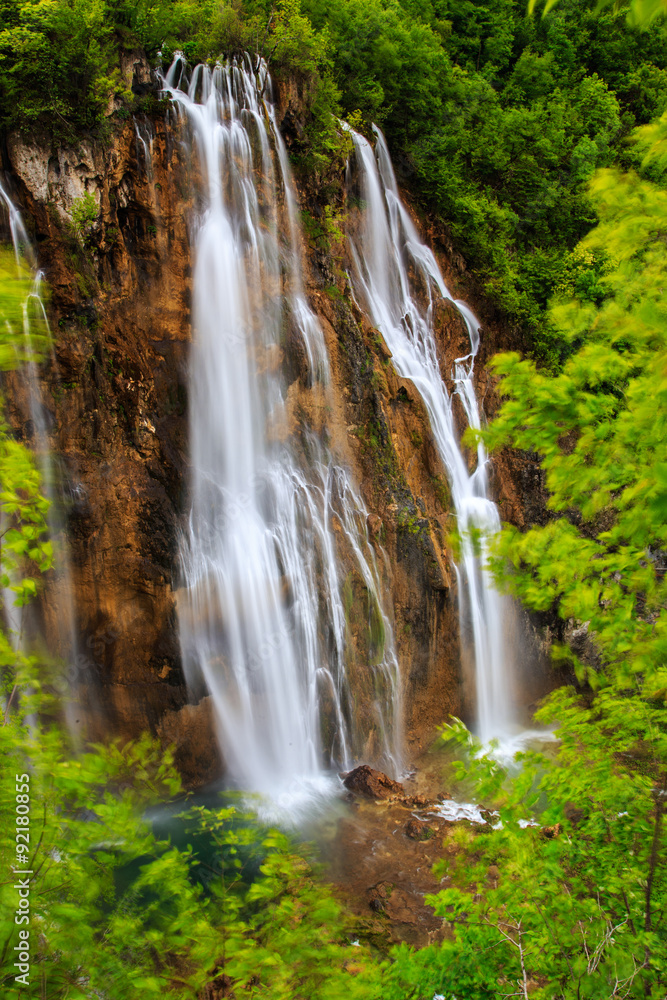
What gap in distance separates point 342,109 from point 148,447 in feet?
31.0

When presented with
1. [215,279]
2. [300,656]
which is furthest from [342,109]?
[300,656]

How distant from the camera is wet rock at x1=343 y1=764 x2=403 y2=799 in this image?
30.7 feet

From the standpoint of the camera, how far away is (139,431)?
9.78 meters

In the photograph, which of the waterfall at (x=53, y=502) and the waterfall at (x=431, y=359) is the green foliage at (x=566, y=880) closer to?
the waterfall at (x=53, y=502)

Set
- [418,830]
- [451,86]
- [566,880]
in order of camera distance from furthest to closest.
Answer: [451,86], [418,830], [566,880]

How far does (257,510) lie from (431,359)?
18.6 ft

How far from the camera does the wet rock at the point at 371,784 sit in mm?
9352

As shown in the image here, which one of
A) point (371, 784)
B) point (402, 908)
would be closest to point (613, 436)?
point (402, 908)

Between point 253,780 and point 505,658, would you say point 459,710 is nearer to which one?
point 505,658

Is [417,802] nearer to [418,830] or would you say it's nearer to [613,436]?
[418,830]

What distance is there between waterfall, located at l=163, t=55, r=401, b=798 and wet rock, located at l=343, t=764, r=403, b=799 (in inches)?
24.4

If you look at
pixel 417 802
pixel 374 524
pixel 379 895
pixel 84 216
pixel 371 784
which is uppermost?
pixel 84 216

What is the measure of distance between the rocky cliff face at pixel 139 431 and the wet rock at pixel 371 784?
1.46 meters

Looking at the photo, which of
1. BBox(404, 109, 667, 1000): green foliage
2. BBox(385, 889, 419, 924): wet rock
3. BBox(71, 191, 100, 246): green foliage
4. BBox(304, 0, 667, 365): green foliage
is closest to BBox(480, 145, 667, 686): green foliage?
BBox(404, 109, 667, 1000): green foliage
